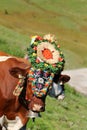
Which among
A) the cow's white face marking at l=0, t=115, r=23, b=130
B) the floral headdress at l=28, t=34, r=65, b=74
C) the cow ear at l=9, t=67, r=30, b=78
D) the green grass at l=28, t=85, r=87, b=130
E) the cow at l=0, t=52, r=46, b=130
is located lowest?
the green grass at l=28, t=85, r=87, b=130

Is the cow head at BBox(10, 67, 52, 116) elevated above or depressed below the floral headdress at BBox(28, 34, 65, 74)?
below

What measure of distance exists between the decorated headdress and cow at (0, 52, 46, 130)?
0.22 m

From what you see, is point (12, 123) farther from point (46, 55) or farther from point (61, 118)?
point (61, 118)

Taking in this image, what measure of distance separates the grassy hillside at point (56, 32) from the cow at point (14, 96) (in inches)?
170

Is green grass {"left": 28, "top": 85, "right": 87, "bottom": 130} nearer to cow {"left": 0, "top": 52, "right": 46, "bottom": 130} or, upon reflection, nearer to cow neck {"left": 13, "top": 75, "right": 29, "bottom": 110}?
cow {"left": 0, "top": 52, "right": 46, "bottom": 130}

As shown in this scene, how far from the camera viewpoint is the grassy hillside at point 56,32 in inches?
724

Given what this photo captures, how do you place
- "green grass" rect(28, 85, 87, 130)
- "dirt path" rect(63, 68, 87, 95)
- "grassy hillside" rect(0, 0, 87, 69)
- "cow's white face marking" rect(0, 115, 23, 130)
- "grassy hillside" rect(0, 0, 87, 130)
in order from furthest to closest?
1. "grassy hillside" rect(0, 0, 87, 69)
2. "dirt path" rect(63, 68, 87, 95)
3. "grassy hillside" rect(0, 0, 87, 130)
4. "green grass" rect(28, 85, 87, 130)
5. "cow's white face marking" rect(0, 115, 23, 130)

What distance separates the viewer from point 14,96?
36.3ft


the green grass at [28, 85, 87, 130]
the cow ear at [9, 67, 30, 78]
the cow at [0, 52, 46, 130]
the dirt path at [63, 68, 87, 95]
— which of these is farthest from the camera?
A: the dirt path at [63, 68, 87, 95]

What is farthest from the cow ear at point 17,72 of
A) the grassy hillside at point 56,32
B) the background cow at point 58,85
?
the grassy hillside at point 56,32

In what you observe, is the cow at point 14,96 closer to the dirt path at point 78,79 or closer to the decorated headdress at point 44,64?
the decorated headdress at point 44,64

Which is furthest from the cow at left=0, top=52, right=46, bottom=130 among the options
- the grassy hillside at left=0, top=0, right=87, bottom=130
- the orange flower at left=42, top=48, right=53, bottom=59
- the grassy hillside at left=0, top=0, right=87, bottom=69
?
the grassy hillside at left=0, top=0, right=87, bottom=69

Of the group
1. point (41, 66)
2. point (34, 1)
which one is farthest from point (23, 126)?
point (34, 1)

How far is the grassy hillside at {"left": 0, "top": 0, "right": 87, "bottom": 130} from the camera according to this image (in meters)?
18.4
